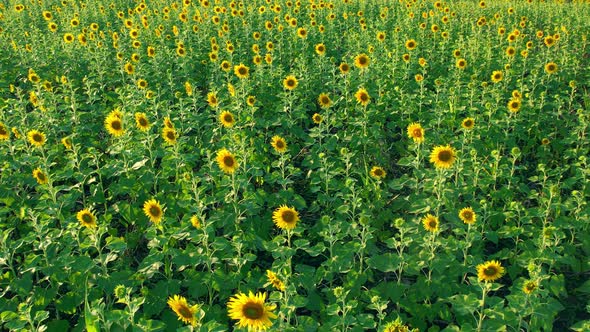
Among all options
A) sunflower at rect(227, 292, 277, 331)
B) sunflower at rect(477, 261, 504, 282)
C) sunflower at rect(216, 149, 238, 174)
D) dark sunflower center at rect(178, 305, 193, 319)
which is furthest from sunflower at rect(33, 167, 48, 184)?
sunflower at rect(477, 261, 504, 282)

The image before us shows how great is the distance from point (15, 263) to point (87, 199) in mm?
829

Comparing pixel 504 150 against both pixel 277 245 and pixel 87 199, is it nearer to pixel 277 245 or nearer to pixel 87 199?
pixel 277 245

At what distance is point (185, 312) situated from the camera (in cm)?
278

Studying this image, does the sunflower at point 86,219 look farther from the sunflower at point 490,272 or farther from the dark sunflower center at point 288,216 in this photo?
the sunflower at point 490,272

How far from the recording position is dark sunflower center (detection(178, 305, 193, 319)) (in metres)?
2.77

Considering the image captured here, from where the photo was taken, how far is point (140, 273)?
3.76m

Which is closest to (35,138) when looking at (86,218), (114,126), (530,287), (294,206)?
(114,126)

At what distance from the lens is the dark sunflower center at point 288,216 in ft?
12.4

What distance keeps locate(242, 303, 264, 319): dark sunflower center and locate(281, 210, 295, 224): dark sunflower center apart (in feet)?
3.86

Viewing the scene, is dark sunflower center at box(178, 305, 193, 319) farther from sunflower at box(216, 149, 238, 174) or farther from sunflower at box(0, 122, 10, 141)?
sunflower at box(0, 122, 10, 141)

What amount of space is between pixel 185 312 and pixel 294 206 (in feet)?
7.09

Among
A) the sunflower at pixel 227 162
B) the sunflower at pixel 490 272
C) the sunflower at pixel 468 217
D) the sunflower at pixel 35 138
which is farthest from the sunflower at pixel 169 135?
the sunflower at pixel 490 272

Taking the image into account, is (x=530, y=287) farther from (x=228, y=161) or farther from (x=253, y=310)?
(x=228, y=161)

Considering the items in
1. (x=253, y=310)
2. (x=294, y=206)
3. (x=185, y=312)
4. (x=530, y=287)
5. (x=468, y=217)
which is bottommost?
(x=294, y=206)
